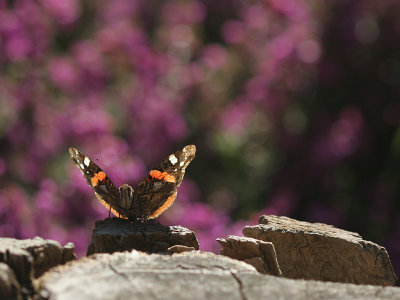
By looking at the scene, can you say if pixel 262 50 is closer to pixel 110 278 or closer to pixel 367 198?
pixel 367 198

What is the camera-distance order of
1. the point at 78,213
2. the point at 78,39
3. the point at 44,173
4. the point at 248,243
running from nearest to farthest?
1. the point at 248,243
2. the point at 78,213
3. the point at 44,173
4. the point at 78,39

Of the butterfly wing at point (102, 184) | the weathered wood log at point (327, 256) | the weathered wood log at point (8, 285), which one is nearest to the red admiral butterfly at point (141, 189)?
the butterfly wing at point (102, 184)

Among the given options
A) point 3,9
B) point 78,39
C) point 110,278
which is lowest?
point 110,278

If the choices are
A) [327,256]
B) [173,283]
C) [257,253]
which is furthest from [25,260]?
[327,256]

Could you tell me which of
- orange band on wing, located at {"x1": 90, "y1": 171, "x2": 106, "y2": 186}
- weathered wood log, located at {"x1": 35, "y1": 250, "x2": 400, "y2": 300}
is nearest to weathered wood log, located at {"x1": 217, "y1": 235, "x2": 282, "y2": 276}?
weathered wood log, located at {"x1": 35, "y1": 250, "x2": 400, "y2": 300}

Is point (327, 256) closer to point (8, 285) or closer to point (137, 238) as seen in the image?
point (137, 238)

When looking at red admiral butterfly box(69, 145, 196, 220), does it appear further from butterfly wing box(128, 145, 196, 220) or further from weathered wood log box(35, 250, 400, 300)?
weathered wood log box(35, 250, 400, 300)

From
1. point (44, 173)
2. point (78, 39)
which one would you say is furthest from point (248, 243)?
point (78, 39)
